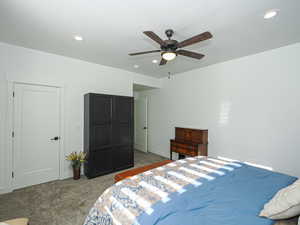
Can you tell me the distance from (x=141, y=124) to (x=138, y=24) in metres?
4.15

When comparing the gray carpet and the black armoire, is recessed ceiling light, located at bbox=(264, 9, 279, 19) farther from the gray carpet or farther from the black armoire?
the gray carpet

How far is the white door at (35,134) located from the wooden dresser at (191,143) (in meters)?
3.01

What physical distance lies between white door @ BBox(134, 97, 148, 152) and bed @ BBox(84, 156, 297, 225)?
384 cm

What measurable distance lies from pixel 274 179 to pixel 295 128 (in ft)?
5.50

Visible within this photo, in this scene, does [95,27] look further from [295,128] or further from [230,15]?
[295,128]

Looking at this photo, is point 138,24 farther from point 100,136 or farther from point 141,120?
point 141,120

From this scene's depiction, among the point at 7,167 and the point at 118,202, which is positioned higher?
the point at 118,202

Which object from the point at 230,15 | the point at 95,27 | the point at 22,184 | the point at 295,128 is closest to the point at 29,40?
the point at 95,27


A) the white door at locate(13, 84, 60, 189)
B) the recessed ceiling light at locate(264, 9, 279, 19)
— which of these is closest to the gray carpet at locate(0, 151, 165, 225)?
the white door at locate(13, 84, 60, 189)

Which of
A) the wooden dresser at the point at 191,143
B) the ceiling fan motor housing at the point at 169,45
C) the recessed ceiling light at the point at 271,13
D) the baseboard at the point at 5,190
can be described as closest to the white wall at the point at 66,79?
the baseboard at the point at 5,190

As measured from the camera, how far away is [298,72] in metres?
2.56

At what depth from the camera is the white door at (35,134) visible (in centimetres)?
279

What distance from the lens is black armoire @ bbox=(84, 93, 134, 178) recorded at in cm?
323

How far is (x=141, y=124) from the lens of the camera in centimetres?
580
